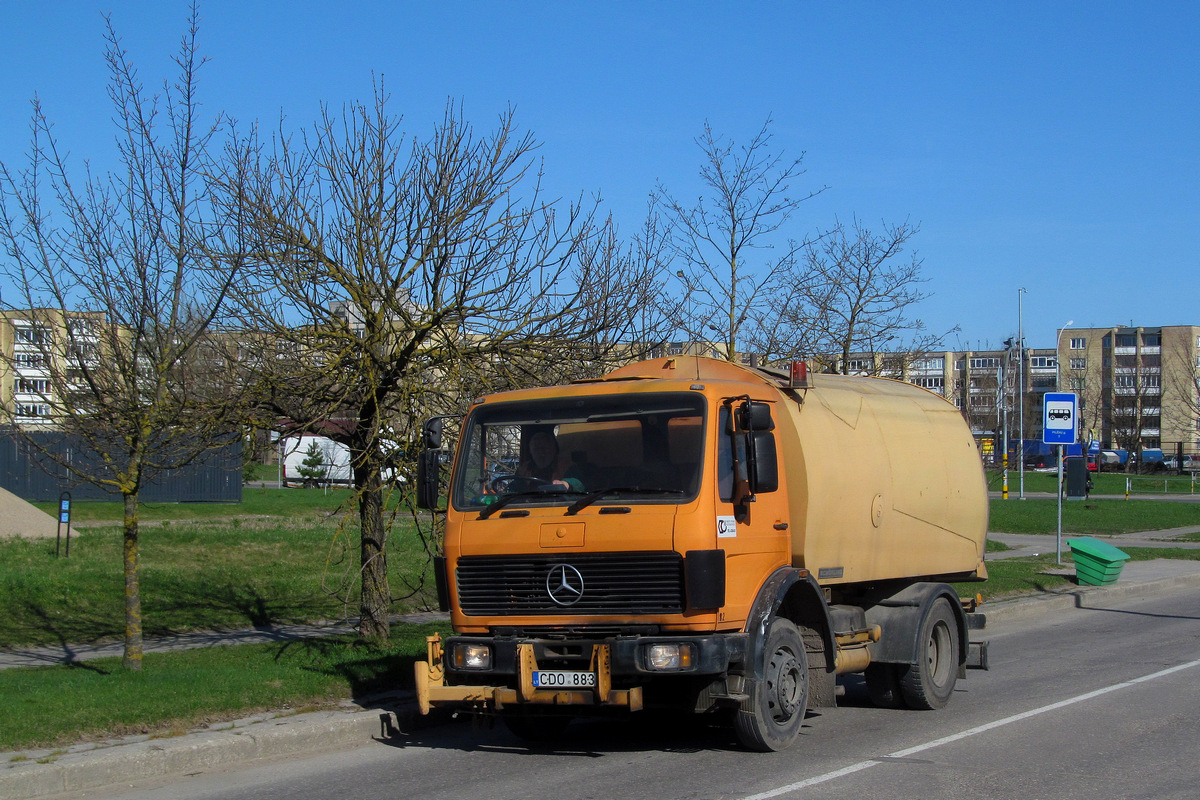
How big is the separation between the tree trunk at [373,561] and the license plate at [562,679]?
A: 3.91 meters

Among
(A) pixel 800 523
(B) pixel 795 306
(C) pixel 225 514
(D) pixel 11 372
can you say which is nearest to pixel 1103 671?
(A) pixel 800 523

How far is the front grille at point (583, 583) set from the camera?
7.19m

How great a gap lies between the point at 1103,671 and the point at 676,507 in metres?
6.62

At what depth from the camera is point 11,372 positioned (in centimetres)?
1015

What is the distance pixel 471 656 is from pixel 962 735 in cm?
373

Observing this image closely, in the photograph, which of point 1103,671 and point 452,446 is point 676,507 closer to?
point 452,446

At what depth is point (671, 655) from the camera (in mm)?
7062

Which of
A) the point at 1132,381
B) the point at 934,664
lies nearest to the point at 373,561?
the point at 934,664

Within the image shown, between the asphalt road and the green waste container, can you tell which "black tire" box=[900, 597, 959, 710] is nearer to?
the asphalt road

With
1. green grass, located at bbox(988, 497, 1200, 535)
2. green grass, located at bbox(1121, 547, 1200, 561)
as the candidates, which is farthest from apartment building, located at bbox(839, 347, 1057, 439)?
green grass, located at bbox(1121, 547, 1200, 561)

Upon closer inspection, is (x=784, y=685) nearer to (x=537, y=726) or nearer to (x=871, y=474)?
(x=537, y=726)

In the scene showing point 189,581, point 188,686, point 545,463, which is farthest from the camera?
point 189,581

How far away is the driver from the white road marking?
242 cm

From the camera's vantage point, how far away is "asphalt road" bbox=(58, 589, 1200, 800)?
22.0 ft
